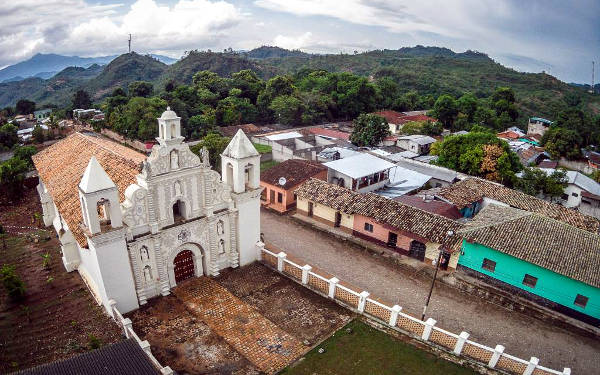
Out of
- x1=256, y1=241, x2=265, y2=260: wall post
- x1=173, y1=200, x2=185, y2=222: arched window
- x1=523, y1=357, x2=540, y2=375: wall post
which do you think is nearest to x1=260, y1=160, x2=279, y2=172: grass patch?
x1=256, y1=241, x2=265, y2=260: wall post

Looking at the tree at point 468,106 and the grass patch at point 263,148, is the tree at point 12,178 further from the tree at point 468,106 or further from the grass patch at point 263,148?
the tree at point 468,106

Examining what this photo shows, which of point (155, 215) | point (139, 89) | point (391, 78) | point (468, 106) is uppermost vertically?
point (391, 78)

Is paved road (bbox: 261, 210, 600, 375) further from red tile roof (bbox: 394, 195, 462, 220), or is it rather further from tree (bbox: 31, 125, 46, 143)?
tree (bbox: 31, 125, 46, 143)

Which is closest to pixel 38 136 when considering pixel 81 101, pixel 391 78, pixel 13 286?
pixel 81 101

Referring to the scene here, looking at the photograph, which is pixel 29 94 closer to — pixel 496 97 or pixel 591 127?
pixel 496 97

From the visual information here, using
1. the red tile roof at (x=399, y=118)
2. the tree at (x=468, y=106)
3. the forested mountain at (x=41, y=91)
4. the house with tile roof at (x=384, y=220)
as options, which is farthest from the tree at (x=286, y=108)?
the forested mountain at (x=41, y=91)

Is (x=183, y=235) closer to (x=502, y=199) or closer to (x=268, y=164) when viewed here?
(x=502, y=199)
